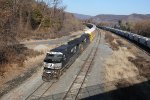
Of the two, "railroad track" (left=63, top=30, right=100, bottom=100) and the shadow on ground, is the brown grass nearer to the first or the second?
the shadow on ground

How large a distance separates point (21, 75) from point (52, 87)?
169 inches

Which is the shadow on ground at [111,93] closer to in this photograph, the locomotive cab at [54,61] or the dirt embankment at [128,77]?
the dirt embankment at [128,77]

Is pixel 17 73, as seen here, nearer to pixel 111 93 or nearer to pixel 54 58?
pixel 54 58

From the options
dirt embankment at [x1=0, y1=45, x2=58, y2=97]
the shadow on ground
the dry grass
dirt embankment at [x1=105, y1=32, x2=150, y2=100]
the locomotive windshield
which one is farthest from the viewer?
the dry grass

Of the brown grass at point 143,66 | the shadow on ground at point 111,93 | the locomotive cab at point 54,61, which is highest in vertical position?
the locomotive cab at point 54,61

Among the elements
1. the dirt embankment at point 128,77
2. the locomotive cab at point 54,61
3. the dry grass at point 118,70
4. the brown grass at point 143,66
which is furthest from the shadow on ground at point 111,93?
the brown grass at point 143,66

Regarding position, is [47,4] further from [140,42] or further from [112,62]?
[112,62]

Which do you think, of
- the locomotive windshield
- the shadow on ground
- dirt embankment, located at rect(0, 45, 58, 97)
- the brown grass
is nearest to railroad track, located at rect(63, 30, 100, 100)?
the shadow on ground

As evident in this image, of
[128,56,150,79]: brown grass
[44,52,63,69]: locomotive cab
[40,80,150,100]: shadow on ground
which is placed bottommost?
[128,56,150,79]: brown grass

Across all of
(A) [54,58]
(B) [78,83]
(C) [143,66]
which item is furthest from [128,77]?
(A) [54,58]

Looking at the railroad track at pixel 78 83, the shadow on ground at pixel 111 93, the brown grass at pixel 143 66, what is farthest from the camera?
the brown grass at pixel 143 66

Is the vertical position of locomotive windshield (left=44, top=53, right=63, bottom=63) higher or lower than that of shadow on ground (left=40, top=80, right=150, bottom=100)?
higher

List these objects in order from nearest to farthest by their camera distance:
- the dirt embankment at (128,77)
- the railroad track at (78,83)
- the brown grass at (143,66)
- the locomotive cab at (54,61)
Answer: the railroad track at (78,83), the dirt embankment at (128,77), the locomotive cab at (54,61), the brown grass at (143,66)

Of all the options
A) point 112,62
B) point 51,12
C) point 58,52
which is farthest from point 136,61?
point 51,12
